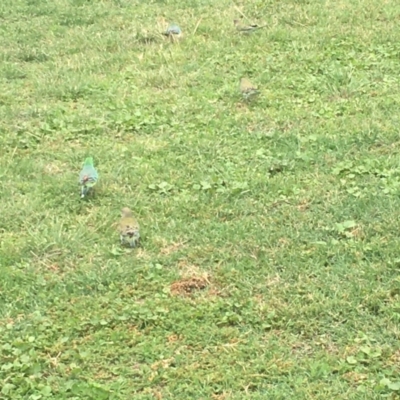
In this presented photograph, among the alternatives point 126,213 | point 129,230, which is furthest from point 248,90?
point 129,230

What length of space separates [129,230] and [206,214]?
454 mm

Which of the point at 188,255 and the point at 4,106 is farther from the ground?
the point at 188,255

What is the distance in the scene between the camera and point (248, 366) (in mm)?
3287

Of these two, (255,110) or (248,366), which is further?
(255,110)

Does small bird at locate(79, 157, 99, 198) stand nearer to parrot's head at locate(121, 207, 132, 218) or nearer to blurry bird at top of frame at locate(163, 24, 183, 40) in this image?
parrot's head at locate(121, 207, 132, 218)

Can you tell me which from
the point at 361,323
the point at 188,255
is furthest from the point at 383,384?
the point at 188,255

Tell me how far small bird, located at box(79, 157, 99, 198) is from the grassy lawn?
0.26ft

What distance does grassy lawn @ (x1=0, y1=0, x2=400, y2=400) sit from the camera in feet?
10.9

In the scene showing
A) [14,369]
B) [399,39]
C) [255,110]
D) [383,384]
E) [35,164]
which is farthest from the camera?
[399,39]

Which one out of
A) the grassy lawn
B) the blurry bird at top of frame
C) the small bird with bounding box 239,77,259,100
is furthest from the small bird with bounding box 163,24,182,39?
the small bird with bounding box 239,77,259,100

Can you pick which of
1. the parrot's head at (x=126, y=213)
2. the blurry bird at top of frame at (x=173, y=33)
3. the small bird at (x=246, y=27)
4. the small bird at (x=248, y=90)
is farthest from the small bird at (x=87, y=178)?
the small bird at (x=246, y=27)

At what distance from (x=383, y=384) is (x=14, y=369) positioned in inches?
57.4

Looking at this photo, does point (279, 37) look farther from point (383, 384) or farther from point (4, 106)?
point (383, 384)

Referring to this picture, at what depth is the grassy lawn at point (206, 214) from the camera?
3328 millimetres
